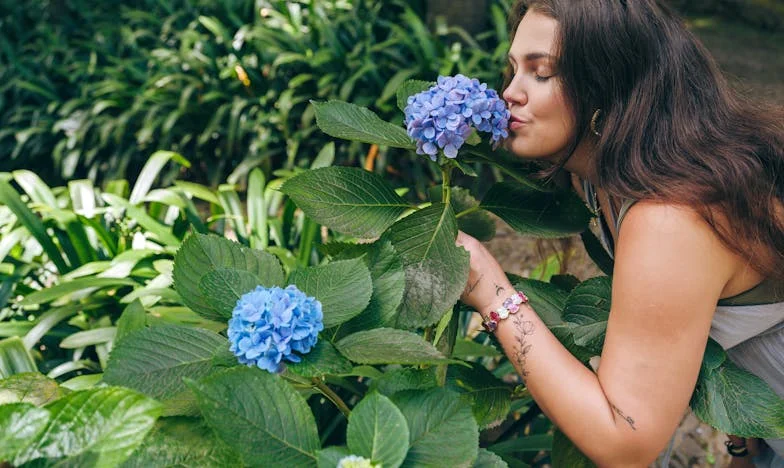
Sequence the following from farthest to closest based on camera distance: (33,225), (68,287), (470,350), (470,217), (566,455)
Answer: (33,225) → (68,287) → (470,350) → (470,217) → (566,455)

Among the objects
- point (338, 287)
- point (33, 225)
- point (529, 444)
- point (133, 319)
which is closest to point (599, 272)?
point (529, 444)

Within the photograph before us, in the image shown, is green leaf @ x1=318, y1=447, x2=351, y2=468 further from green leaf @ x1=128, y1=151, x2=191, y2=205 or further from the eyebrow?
green leaf @ x1=128, y1=151, x2=191, y2=205

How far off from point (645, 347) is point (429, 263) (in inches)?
16.8

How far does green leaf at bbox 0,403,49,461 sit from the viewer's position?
0.80 m

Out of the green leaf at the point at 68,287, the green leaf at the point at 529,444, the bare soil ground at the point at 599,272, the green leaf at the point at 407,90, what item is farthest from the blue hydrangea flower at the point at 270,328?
the green leaf at the point at 68,287

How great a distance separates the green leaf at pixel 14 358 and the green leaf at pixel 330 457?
4.83 ft

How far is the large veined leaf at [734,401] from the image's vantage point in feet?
4.48

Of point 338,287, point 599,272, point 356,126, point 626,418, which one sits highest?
point 356,126

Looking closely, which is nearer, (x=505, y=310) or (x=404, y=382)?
(x=404, y=382)

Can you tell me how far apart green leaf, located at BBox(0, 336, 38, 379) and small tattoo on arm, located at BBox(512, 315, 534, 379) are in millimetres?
1382

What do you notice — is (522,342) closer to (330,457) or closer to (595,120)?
(595,120)

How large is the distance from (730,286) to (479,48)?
3399 millimetres

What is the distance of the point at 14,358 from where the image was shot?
2102mm

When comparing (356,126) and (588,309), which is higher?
(356,126)
